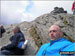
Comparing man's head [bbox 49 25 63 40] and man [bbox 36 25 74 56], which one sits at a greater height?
man's head [bbox 49 25 63 40]

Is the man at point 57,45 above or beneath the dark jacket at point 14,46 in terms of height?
above

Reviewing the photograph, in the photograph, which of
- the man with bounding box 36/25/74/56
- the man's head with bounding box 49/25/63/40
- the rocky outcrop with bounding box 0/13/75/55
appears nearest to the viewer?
the man with bounding box 36/25/74/56

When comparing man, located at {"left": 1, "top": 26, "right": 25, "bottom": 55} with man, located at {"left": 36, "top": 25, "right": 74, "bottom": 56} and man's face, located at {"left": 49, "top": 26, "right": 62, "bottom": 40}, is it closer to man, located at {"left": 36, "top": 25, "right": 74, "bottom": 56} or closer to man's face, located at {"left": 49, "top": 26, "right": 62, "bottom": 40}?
man, located at {"left": 36, "top": 25, "right": 74, "bottom": 56}

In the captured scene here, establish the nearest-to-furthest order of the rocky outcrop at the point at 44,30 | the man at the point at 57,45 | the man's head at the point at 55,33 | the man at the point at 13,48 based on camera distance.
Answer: the man at the point at 57,45 < the man's head at the point at 55,33 < the man at the point at 13,48 < the rocky outcrop at the point at 44,30

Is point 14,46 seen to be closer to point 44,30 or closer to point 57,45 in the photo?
point 57,45

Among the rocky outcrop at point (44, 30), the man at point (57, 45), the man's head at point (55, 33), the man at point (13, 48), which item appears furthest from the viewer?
the rocky outcrop at point (44, 30)

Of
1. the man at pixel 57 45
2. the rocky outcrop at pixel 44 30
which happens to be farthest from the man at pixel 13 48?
the man at pixel 57 45

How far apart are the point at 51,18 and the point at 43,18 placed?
0.76 m

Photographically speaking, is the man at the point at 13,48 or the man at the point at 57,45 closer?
the man at the point at 57,45

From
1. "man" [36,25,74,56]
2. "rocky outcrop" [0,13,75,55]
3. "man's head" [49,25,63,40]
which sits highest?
"man's head" [49,25,63,40]

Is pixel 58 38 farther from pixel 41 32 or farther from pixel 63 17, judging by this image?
pixel 63 17

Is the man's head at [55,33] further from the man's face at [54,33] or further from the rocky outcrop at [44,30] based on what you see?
the rocky outcrop at [44,30]

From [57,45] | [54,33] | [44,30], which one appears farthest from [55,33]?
[44,30]

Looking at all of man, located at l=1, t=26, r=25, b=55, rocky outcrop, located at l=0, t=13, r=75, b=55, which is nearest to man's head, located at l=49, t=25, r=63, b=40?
man, located at l=1, t=26, r=25, b=55
